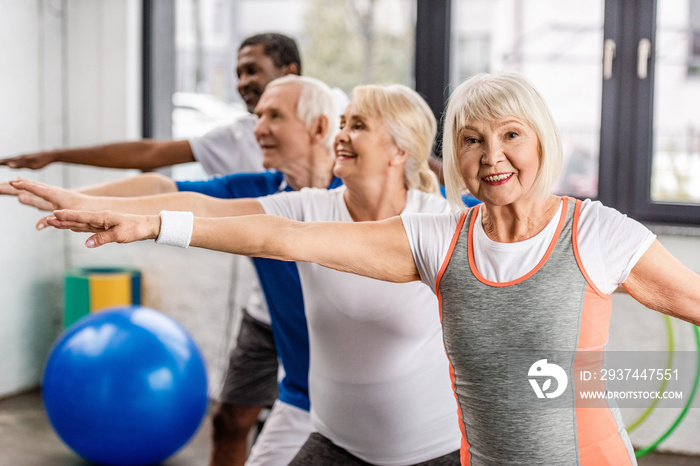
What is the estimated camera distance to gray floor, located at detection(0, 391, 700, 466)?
123 inches


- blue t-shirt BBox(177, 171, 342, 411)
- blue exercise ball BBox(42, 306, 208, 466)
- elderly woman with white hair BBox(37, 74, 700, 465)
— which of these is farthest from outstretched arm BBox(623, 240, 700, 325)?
blue exercise ball BBox(42, 306, 208, 466)

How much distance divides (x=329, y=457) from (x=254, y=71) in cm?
166

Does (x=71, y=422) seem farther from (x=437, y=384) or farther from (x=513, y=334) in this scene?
(x=513, y=334)

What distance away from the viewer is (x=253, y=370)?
2639 millimetres

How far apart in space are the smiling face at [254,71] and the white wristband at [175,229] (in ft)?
5.50

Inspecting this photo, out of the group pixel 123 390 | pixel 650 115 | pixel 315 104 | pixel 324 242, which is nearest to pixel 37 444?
pixel 123 390

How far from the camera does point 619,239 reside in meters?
1.20

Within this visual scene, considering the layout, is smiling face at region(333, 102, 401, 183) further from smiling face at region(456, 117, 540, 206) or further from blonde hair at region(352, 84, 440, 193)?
smiling face at region(456, 117, 540, 206)

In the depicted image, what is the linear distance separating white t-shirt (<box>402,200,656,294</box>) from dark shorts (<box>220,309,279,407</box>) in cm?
143

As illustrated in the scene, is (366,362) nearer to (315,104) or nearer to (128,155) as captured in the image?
(315,104)

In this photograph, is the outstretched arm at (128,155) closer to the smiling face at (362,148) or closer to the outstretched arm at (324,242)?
the smiling face at (362,148)

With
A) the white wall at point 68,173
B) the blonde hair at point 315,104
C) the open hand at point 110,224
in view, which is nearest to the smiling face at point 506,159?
the open hand at point 110,224

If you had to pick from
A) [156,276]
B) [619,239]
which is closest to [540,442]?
[619,239]

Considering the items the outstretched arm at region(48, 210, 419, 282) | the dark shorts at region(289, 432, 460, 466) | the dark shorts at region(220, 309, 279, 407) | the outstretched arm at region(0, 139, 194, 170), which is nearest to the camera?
the outstretched arm at region(48, 210, 419, 282)
